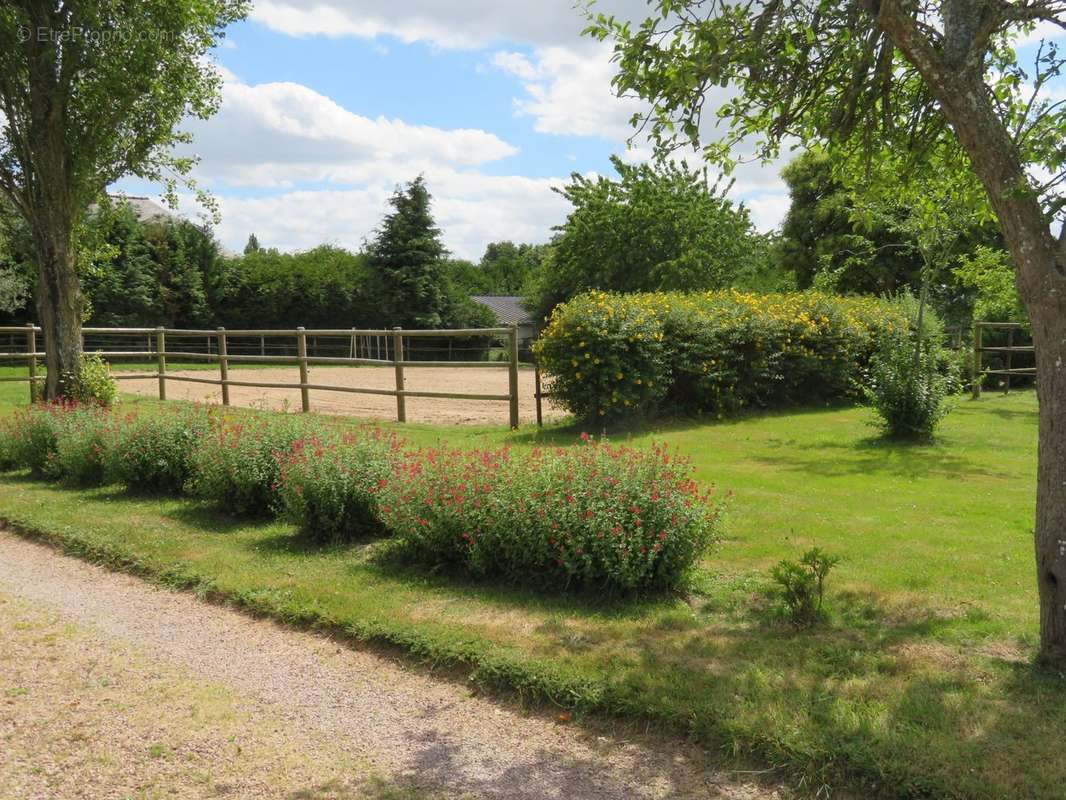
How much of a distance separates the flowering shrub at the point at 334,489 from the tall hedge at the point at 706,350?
18.5 ft

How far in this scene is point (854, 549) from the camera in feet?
20.9

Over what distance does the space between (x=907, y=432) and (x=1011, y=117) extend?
659 cm

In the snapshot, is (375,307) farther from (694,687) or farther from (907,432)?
(694,687)

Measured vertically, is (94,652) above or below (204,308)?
below

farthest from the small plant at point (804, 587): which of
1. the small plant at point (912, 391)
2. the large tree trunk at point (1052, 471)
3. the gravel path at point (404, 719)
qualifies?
the small plant at point (912, 391)

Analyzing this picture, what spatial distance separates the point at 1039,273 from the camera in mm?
4020

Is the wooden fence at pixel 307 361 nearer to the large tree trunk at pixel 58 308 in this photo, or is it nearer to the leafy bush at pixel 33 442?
the large tree trunk at pixel 58 308

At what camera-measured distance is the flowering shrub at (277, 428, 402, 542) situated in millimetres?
6801

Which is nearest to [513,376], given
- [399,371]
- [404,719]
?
[399,371]

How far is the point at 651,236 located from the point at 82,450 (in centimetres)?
2477

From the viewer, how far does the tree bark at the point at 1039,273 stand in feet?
13.1

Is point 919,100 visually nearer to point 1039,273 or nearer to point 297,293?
point 1039,273

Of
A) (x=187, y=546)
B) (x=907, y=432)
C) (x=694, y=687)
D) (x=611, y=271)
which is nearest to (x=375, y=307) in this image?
(x=611, y=271)

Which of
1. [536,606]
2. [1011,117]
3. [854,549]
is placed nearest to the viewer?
[536,606]
